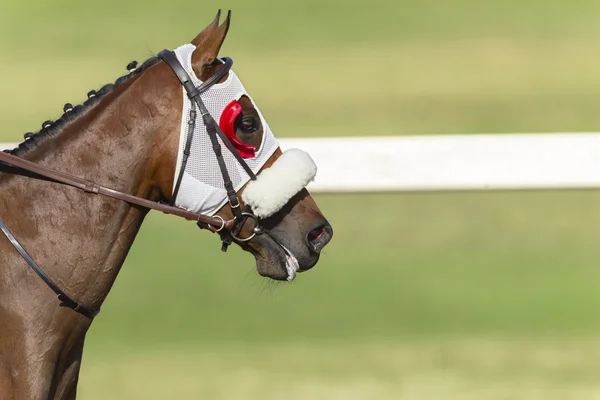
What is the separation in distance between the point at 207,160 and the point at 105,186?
0.29 metres

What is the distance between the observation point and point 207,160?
2719 millimetres

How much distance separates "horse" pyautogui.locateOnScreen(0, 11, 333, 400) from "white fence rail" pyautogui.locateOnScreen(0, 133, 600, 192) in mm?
1724

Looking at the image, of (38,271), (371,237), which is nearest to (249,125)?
(38,271)

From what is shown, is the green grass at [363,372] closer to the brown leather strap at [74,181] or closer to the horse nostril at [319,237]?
the horse nostril at [319,237]

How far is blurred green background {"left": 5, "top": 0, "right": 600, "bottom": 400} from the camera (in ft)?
15.9

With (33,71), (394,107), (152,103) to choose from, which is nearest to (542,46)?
(394,107)

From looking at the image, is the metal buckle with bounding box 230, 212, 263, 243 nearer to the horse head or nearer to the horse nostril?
the horse head

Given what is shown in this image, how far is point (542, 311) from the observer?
5344mm

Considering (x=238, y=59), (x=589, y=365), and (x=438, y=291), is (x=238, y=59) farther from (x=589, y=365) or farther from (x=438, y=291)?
(x=589, y=365)

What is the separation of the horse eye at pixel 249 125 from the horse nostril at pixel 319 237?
0.34 metres

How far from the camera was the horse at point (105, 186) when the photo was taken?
8.73 ft

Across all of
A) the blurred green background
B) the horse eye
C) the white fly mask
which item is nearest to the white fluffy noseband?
the white fly mask

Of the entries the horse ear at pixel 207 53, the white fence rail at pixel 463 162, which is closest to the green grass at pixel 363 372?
the white fence rail at pixel 463 162

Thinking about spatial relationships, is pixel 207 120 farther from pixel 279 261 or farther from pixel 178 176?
pixel 279 261
